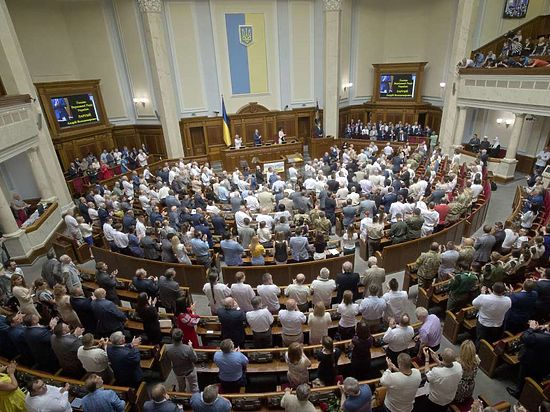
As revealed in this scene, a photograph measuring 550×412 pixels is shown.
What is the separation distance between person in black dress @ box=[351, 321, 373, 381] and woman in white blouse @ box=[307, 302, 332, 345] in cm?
47

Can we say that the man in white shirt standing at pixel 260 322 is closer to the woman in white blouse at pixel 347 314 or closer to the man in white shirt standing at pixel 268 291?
the man in white shirt standing at pixel 268 291

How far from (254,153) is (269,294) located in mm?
11001

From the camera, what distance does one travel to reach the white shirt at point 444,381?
3316mm

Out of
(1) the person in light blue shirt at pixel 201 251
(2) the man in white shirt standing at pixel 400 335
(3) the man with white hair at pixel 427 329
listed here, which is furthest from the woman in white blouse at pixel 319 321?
(1) the person in light blue shirt at pixel 201 251

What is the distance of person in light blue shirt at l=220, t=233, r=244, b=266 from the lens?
21.4 feet

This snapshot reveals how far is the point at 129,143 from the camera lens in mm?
16734

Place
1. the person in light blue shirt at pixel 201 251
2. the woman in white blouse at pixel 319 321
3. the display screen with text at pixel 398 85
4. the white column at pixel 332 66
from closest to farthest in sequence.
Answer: the woman in white blouse at pixel 319 321 → the person in light blue shirt at pixel 201 251 → the white column at pixel 332 66 → the display screen with text at pixel 398 85

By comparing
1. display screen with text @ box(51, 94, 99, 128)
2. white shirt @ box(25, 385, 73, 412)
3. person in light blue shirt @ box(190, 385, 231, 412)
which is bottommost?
white shirt @ box(25, 385, 73, 412)

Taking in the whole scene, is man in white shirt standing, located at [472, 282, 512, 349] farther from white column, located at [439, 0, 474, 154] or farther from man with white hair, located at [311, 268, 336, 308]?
white column, located at [439, 0, 474, 154]

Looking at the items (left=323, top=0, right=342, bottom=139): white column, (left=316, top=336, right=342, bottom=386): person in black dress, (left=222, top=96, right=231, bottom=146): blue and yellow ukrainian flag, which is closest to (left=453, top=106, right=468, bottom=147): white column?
(left=323, top=0, right=342, bottom=139): white column

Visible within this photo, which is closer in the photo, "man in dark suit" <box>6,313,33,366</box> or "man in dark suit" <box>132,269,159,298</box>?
"man in dark suit" <box>6,313,33,366</box>

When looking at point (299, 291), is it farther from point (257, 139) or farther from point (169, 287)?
point (257, 139)

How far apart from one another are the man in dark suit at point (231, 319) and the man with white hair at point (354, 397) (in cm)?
171

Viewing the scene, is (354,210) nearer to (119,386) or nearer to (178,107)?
(119,386)
